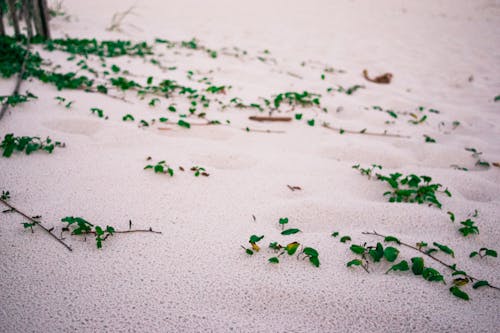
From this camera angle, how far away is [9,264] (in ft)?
3.96

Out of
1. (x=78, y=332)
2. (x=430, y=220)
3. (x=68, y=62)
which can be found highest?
(x=68, y=62)

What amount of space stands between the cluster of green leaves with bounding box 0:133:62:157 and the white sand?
0.17ft

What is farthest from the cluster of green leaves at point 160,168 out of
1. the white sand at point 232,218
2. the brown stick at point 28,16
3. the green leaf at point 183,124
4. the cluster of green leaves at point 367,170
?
the brown stick at point 28,16

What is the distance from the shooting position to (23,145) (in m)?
1.91

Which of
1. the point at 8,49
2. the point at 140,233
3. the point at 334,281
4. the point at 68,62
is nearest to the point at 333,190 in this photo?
the point at 334,281

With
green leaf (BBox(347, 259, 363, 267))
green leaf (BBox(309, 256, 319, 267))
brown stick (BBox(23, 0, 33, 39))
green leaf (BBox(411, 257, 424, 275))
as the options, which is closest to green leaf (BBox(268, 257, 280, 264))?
green leaf (BBox(309, 256, 319, 267))

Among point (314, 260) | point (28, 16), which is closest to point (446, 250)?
point (314, 260)

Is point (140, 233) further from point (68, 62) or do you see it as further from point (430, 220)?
point (68, 62)

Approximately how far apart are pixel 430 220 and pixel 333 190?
0.54 metres

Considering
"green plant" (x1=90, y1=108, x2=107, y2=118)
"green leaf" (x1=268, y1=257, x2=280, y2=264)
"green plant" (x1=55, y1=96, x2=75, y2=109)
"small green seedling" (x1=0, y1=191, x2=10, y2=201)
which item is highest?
"green plant" (x1=55, y1=96, x2=75, y2=109)

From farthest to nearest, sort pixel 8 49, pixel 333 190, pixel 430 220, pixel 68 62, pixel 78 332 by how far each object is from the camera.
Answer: pixel 68 62
pixel 8 49
pixel 333 190
pixel 430 220
pixel 78 332

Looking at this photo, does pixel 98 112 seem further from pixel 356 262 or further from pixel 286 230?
pixel 356 262

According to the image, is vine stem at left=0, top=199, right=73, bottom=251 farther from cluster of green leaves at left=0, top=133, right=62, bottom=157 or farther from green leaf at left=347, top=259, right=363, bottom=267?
green leaf at left=347, top=259, right=363, bottom=267

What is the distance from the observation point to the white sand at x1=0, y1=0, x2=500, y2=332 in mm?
1121
